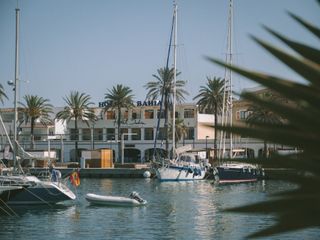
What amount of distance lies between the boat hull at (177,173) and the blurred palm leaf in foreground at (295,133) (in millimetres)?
62800

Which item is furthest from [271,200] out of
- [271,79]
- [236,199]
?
[236,199]

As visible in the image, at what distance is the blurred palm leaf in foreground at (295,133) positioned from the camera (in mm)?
1797

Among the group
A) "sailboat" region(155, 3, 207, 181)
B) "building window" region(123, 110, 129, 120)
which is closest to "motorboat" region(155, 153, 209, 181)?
"sailboat" region(155, 3, 207, 181)

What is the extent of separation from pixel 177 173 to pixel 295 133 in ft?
209

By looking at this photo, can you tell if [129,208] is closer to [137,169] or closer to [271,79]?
[271,79]

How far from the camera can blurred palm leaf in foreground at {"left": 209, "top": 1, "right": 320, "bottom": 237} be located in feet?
5.90

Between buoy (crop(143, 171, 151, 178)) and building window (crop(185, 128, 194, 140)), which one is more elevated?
building window (crop(185, 128, 194, 140))

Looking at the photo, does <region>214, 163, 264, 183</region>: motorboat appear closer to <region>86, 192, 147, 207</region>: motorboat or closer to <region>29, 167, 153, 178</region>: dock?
<region>29, 167, 153, 178</region>: dock

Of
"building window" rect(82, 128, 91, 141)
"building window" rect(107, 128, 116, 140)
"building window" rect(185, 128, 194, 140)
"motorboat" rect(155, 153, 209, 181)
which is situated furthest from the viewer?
"building window" rect(82, 128, 91, 141)

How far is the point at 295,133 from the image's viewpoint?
195 cm

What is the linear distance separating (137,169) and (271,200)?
251ft

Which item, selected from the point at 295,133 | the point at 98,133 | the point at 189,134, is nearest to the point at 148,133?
the point at 189,134

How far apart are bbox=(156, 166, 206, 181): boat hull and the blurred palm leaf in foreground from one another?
2472 inches

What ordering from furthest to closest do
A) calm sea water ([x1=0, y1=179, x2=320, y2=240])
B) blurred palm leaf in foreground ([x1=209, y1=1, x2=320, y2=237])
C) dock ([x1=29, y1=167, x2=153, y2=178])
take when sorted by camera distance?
dock ([x1=29, y1=167, x2=153, y2=178]) → calm sea water ([x1=0, y1=179, x2=320, y2=240]) → blurred palm leaf in foreground ([x1=209, y1=1, x2=320, y2=237])
